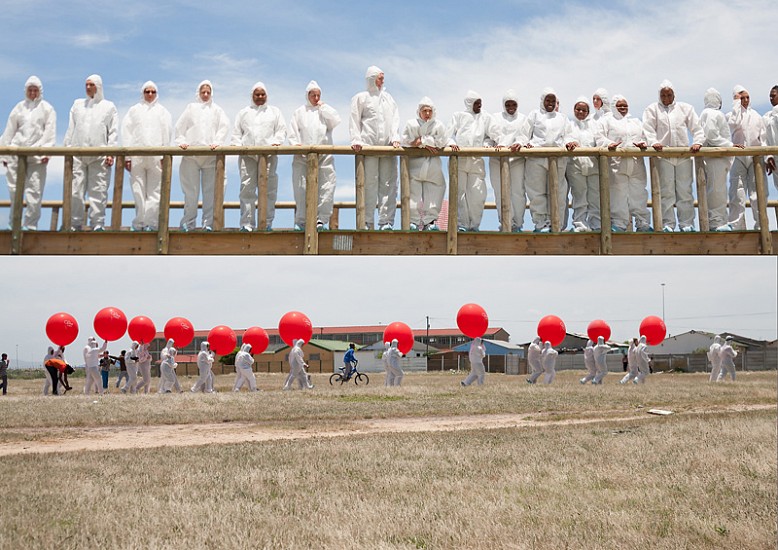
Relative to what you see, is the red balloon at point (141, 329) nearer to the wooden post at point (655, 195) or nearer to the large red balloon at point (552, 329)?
the large red balloon at point (552, 329)

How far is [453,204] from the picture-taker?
756 centimetres

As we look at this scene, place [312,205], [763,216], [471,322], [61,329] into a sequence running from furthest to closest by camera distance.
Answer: [471,322]
[61,329]
[763,216]
[312,205]

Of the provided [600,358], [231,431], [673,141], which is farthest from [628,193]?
[600,358]

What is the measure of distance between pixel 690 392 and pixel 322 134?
20.4 meters

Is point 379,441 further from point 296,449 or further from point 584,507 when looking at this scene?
point 584,507

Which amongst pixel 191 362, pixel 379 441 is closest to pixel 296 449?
pixel 379 441

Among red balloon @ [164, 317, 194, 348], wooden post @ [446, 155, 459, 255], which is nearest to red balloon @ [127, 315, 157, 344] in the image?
red balloon @ [164, 317, 194, 348]

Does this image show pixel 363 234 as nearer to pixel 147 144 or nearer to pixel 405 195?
pixel 405 195

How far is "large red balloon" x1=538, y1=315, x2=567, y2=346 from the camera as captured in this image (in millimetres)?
29922

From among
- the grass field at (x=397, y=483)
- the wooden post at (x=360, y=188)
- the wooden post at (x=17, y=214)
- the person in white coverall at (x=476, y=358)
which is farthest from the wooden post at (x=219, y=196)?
the person in white coverall at (x=476, y=358)

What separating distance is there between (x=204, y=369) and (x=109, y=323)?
10.9 metres

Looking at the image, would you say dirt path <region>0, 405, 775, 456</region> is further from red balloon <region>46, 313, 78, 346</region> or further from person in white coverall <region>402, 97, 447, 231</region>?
person in white coverall <region>402, 97, 447, 231</region>

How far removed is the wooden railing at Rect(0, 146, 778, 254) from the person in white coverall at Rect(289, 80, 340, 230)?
311 mm

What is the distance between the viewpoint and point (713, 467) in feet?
44.4
